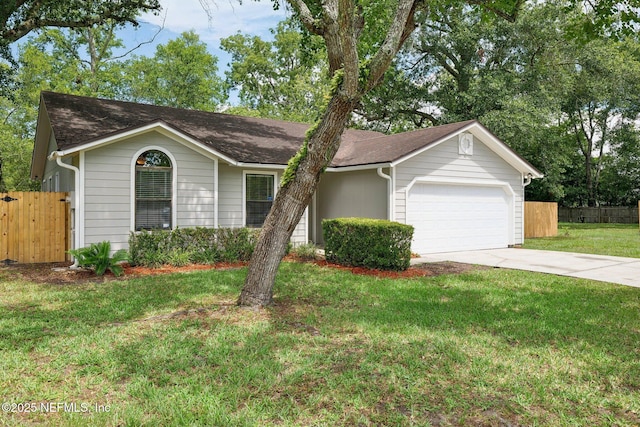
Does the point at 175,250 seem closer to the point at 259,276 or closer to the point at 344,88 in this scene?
the point at 259,276

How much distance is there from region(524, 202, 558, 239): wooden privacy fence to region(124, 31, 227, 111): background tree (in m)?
23.2

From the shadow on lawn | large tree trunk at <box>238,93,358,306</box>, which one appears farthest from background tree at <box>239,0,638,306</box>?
the shadow on lawn

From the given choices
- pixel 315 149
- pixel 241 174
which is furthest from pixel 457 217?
pixel 315 149

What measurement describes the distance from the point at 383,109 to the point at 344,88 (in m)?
21.6

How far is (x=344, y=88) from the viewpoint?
5.68 meters

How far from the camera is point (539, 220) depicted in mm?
19297

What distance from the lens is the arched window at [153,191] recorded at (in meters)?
10.1

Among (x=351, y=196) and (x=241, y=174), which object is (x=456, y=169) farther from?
(x=241, y=174)

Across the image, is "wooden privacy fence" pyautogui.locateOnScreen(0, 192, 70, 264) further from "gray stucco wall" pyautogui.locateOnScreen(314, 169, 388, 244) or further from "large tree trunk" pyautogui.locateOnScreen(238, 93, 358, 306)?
"gray stucco wall" pyautogui.locateOnScreen(314, 169, 388, 244)

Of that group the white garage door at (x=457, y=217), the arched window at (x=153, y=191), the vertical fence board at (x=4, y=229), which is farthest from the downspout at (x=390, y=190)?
the vertical fence board at (x=4, y=229)

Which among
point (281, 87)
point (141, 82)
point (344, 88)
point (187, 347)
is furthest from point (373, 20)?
point (141, 82)

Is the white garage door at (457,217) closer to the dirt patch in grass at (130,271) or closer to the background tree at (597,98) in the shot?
the dirt patch in grass at (130,271)

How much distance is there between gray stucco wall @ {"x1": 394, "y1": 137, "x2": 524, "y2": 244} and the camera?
12.0 m

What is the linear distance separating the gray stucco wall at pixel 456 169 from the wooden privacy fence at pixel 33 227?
29.5ft
